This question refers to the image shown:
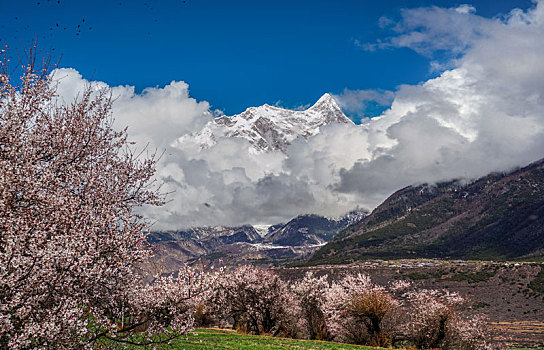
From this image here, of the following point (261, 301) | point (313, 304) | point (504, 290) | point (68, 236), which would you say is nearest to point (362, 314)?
point (313, 304)

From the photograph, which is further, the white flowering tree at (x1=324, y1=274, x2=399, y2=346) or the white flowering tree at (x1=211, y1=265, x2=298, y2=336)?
the white flowering tree at (x1=211, y1=265, x2=298, y2=336)

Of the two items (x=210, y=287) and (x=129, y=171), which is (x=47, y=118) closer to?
(x=129, y=171)

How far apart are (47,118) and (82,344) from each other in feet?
27.8

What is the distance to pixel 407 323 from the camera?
1938 inches

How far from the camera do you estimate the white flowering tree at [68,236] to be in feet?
31.4

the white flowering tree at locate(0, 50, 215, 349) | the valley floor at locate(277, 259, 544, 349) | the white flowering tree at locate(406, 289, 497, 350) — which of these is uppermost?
the white flowering tree at locate(0, 50, 215, 349)

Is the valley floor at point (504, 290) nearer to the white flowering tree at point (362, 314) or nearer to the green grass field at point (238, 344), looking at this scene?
the white flowering tree at point (362, 314)

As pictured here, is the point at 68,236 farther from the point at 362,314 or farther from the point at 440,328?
the point at 440,328

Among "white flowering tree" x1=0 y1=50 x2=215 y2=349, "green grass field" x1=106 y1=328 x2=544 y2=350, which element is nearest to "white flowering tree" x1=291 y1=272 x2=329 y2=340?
"green grass field" x1=106 y1=328 x2=544 y2=350

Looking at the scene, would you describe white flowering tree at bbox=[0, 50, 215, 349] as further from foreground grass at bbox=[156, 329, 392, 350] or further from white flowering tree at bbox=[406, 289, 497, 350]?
white flowering tree at bbox=[406, 289, 497, 350]

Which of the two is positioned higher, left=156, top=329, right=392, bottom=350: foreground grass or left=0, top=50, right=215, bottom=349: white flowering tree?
left=0, top=50, right=215, bottom=349: white flowering tree

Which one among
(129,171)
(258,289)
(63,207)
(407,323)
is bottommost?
(407,323)

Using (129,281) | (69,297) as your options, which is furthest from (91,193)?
(69,297)

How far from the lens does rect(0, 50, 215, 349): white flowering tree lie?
377 inches
